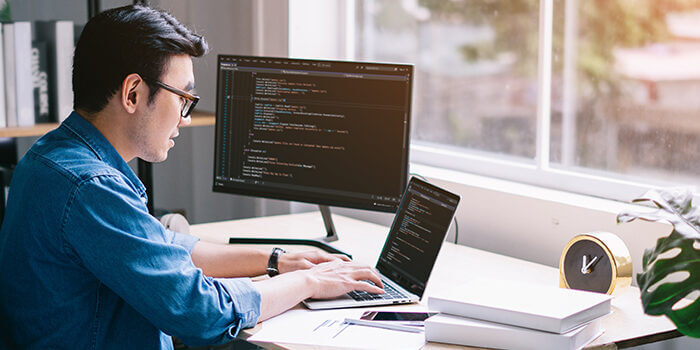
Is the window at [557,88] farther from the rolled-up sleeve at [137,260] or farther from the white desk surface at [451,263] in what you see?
the rolled-up sleeve at [137,260]

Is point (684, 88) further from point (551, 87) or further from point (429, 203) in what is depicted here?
point (429, 203)

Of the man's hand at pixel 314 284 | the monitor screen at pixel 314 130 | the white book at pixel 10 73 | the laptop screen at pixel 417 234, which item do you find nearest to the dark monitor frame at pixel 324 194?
the monitor screen at pixel 314 130

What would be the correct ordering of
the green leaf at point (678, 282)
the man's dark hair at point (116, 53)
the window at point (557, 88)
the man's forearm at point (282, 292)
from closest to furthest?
1. the green leaf at point (678, 282)
2. the man's dark hair at point (116, 53)
3. the man's forearm at point (282, 292)
4. the window at point (557, 88)

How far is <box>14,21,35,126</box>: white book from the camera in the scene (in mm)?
2277

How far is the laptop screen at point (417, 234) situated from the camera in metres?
1.64

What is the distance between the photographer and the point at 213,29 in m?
2.91

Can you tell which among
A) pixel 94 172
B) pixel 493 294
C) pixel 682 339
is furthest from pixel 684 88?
pixel 94 172

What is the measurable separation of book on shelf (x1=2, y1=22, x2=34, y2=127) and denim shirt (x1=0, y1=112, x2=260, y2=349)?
1009mm

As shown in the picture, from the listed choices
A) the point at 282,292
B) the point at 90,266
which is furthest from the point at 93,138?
the point at 282,292

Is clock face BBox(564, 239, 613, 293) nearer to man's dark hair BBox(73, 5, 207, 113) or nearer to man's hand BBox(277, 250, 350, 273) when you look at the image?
man's hand BBox(277, 250, 350, 273)

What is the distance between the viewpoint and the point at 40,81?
92.0 inches

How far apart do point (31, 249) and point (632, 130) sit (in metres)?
1.47

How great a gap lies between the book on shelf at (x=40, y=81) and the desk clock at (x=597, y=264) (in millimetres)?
1592

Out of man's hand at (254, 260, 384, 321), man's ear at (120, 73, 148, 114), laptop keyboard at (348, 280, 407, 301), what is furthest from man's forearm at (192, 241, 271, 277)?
man's ear at (120, 73, 148, 114)
